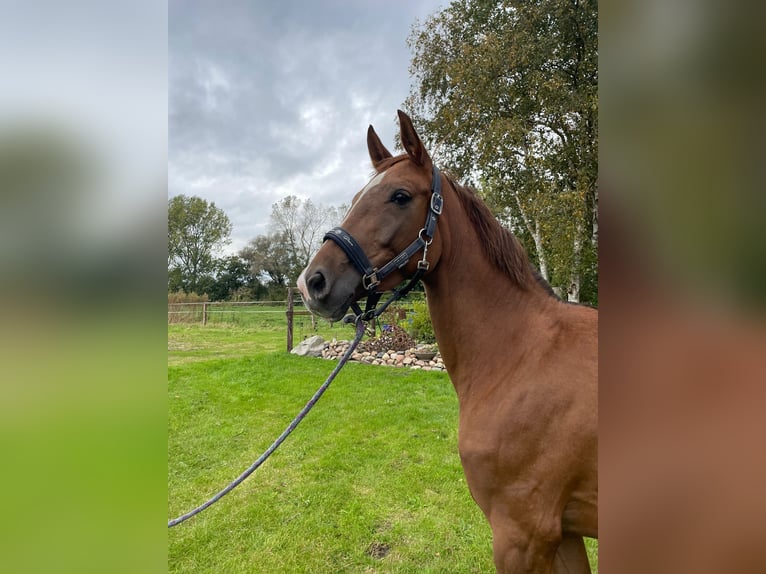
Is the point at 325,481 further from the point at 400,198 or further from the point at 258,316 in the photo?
the point at 258,316

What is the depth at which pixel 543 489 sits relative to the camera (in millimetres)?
1431

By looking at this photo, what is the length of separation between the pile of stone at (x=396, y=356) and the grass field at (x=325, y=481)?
4.90 feet

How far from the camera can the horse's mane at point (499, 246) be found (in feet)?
5.79

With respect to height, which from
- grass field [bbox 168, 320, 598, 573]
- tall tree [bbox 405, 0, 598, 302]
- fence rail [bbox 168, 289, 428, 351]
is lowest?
grass field [bbox 168, 320, 598, 573]

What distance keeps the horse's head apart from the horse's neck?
108 mm

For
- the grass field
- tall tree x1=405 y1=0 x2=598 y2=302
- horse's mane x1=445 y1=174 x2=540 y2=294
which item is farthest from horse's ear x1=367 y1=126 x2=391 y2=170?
tall tree x1=405 y1=0 x2=598 y2=302

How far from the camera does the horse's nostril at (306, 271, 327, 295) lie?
5.44ft

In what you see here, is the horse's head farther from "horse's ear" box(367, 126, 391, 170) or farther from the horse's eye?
"horse's ear" box(367, 126, 391, 170)

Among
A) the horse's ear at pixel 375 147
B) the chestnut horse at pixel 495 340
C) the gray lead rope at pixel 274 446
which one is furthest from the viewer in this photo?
the horse's ear at pixel 375 147
